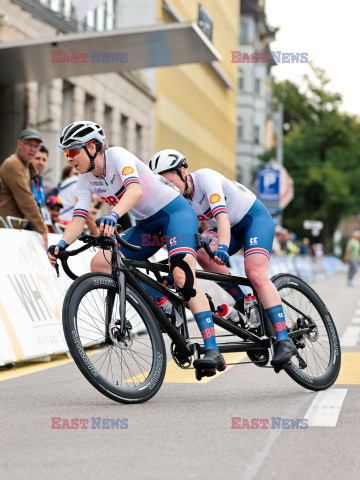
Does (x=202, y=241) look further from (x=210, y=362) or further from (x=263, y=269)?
(x=210, y=362)

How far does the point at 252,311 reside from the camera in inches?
279

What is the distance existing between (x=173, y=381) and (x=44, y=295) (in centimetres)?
249

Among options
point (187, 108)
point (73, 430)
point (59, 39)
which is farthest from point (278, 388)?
point (187, 108)

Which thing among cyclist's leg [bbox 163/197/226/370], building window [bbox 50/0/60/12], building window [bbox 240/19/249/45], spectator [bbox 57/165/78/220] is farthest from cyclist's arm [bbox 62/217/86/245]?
building window [bbox 240/19/249/45]

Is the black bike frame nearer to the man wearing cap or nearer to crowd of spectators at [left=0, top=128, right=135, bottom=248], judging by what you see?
crowd of spectators at [left=0, top=128, right=135, bottom=248]

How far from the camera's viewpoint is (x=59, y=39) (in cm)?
1928

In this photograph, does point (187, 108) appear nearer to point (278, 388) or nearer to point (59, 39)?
point (59, 39)

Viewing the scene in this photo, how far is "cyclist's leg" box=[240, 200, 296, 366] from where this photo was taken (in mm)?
6977

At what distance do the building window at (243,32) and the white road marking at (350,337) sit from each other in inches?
3041

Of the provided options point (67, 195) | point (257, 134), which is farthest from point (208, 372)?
point (257, 134)

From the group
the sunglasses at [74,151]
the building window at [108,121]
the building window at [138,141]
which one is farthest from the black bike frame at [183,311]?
the building window at [138,141]

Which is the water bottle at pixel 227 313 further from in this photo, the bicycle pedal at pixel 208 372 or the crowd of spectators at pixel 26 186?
the crowd of spectators at pixel 26 186

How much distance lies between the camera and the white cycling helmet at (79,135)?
6.57 metres

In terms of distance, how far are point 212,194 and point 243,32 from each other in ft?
279
